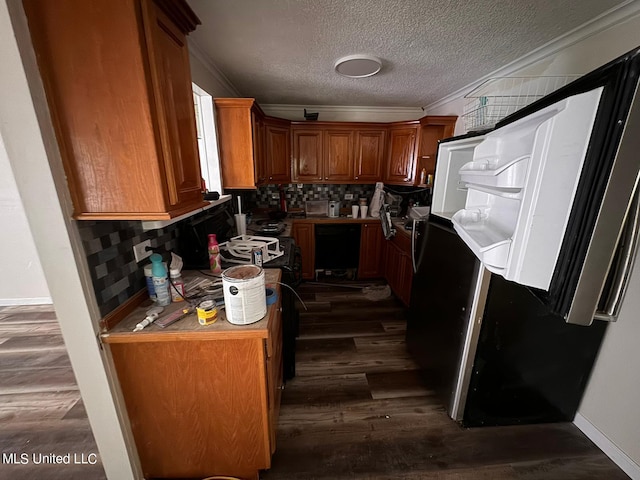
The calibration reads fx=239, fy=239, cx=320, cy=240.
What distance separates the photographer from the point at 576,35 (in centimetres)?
142

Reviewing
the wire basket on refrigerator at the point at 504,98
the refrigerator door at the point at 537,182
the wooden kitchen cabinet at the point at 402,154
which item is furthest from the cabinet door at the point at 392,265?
the refrigerator door at the point at 537,182

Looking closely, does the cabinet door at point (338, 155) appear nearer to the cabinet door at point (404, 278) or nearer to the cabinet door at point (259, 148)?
the cabinet door at point (259, 148)

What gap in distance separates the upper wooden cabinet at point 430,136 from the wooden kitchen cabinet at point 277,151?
1622mm

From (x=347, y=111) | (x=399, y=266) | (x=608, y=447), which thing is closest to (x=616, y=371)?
(x=608, y=447)

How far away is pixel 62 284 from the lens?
86 cm

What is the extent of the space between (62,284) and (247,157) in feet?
5.19

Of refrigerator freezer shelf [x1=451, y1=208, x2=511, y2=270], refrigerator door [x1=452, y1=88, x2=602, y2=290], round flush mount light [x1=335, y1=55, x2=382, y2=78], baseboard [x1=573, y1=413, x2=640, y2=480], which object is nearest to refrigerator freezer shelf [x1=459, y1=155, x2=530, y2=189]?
refrigerator door [x1=452, y1=88, x2=602, y2=290]

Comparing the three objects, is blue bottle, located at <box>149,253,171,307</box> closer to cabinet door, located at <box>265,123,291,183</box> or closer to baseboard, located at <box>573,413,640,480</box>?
cabinet door, located at <box>265,123,291,183</box>

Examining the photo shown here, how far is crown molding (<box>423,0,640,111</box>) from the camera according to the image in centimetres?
119

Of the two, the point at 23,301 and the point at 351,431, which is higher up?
the point at 23,301

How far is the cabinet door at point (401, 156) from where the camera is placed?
9.62 feet

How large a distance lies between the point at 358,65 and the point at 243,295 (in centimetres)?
193

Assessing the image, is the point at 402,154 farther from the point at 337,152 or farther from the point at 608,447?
the point at 608,447

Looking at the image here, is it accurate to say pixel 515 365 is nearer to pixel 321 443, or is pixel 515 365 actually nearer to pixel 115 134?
pixel 321 443
